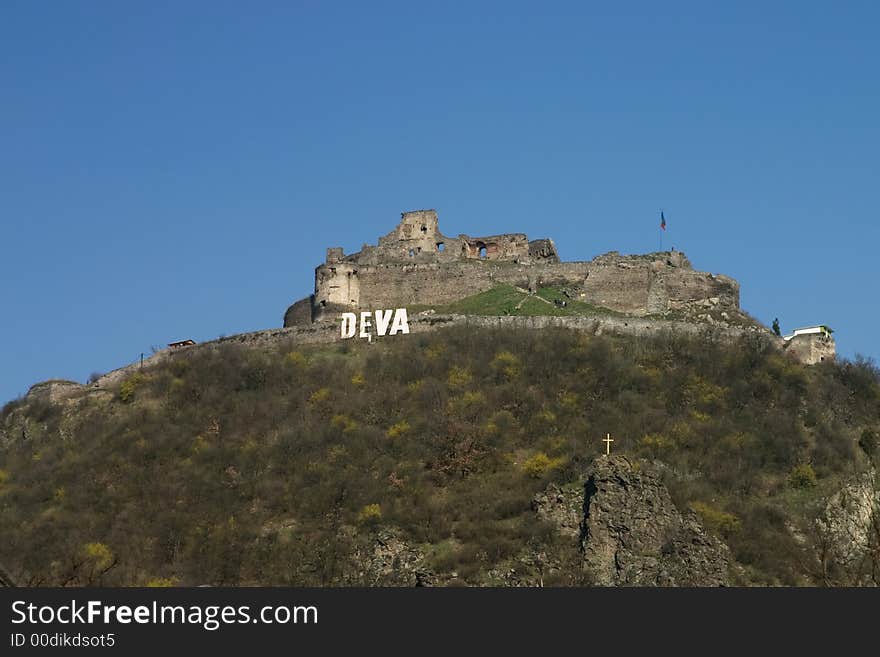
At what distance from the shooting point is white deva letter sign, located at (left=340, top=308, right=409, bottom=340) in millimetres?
84688

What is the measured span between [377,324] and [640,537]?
29051mm

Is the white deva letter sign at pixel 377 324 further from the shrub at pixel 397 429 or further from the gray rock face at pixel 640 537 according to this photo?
the gray rock face at pixel 640 537

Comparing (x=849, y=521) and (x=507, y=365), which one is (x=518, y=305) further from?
(x=849, y=521)

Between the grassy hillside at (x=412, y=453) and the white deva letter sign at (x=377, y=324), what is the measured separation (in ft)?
5.65

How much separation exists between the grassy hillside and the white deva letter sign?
1.72 m

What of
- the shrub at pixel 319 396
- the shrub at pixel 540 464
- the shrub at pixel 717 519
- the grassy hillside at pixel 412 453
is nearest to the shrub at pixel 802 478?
the grassy hillside at pixel 412 453

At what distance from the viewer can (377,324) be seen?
85000 mm

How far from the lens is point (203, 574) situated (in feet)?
209

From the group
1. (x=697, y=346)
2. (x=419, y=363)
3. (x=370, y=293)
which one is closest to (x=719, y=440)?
(x=697, y=346)

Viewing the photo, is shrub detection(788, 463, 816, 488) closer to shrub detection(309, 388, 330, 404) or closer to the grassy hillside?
the grassy hillside

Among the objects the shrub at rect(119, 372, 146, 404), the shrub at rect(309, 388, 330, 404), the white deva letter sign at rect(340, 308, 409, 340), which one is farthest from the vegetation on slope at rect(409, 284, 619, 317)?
the shrub at rect(119, 372, 146, 404)

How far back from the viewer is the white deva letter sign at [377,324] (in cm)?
8469

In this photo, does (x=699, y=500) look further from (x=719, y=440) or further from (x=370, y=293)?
(x=370, y=293)

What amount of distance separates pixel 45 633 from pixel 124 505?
35910 millimetres
